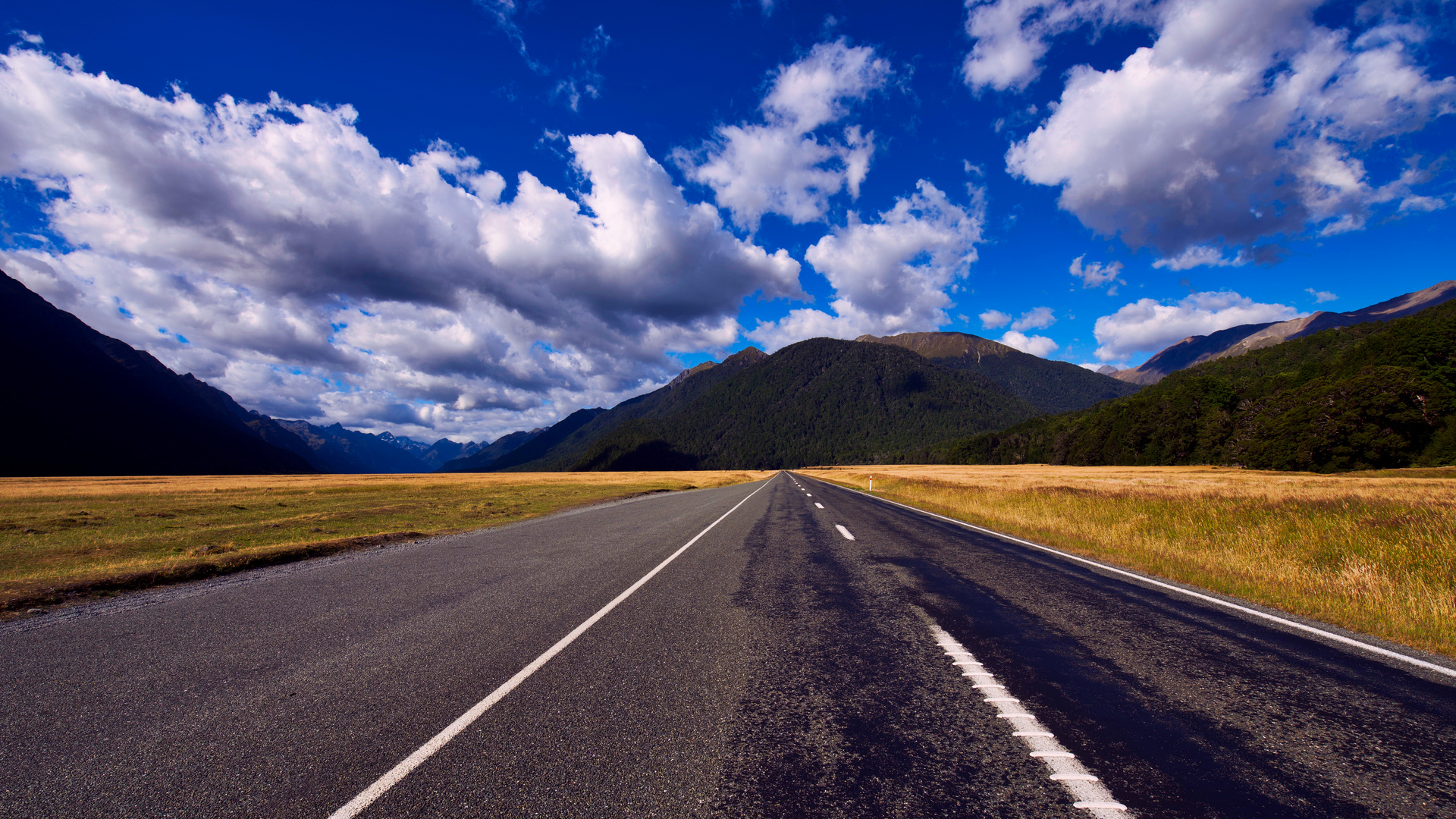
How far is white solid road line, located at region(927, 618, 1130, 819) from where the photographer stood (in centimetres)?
250

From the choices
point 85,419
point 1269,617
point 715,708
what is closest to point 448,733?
point 715,708

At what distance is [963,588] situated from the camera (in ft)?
23.7

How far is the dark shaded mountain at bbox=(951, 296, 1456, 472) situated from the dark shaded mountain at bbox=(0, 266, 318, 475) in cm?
20328

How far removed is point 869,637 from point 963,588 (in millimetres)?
2727

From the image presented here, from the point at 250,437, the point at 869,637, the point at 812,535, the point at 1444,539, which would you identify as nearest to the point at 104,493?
the point at 812,535

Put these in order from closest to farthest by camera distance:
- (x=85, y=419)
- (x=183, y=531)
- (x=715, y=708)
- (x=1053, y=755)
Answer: (x=1053, y=755), (x=715, y=708), (x=183, y=531), (x=85, y=419)

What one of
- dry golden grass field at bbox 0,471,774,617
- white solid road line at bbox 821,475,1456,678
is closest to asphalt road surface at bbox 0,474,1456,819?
white solid road line at bbox 821,475,1456,678

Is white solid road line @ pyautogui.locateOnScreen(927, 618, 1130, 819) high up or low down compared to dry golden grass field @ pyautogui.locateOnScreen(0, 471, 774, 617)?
up

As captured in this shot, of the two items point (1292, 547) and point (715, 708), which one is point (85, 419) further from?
point (1292, 547)

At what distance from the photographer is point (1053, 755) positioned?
2.96 metres

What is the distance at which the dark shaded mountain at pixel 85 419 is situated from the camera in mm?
125250

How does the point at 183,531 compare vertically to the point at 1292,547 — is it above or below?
below

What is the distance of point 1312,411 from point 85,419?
24868cm

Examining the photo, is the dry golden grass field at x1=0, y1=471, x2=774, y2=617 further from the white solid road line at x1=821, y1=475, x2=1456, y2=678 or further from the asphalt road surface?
the white solid road line at x1=821, y1=475, x2=1456, y2=678
